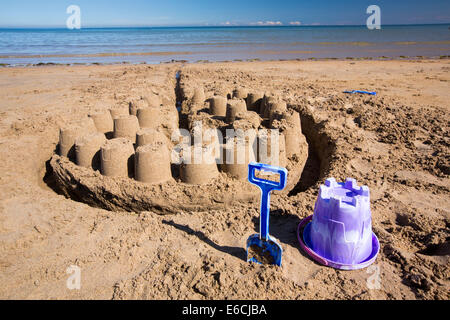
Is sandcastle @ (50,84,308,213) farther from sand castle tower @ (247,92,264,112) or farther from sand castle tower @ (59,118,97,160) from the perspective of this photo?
sand castle tower @ (247,92,264,112)

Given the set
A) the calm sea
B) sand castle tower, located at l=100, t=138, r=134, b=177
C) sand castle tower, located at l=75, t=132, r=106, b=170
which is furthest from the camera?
the calm sea

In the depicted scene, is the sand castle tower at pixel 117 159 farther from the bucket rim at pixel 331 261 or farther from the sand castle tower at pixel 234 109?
the bucket rim at pixel 331 261

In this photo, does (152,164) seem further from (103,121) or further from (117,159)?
(103,121)

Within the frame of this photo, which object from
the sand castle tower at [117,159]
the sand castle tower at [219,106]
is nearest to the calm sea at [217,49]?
the sand castle tower at [219,106]

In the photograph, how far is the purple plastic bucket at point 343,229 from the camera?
1685mm

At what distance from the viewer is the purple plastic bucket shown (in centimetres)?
168

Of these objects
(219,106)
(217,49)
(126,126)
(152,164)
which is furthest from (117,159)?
(217,49)

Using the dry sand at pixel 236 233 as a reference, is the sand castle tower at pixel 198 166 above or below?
above

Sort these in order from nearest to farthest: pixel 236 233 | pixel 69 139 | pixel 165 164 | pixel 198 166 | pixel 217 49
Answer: pixel 236 233 < pixel 198 166 < pixel 165 164 < pixel 69 139 < pixel 217 49

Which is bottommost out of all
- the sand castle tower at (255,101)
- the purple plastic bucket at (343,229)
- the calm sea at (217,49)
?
the purple plastic bucket at (343,229)

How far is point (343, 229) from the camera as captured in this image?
5.57ft

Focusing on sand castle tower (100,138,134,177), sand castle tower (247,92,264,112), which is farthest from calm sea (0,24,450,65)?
sand castle tower (100,138,134,177)

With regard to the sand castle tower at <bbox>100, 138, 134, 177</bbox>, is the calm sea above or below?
above
